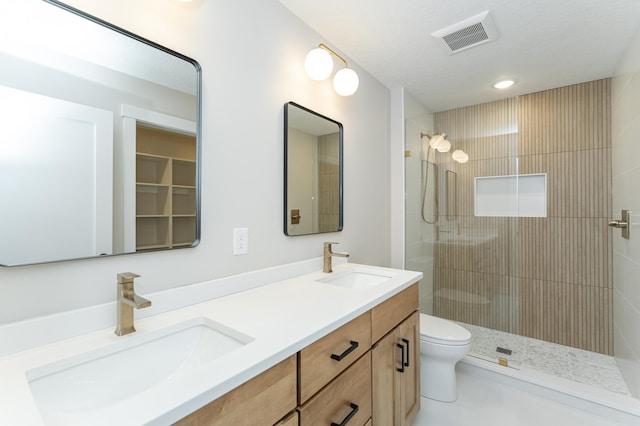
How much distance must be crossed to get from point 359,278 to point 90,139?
141cm

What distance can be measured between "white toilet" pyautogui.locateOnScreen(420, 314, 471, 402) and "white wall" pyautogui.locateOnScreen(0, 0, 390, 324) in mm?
902

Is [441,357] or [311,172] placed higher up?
[311,172]

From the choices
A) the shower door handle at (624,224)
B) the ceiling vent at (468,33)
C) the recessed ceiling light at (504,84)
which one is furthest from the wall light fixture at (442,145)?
the shower door handle at (624,224)

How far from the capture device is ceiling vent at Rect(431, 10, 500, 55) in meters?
1.64

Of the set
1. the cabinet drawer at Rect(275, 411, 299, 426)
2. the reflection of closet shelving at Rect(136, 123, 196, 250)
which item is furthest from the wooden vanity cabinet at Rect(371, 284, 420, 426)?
the reflection of closet shelving at Rect(136, 123, 196, 250)

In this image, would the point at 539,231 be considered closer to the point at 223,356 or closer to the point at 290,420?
the point at 290,420

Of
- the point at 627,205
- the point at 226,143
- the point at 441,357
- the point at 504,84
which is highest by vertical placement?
the point at 504,84

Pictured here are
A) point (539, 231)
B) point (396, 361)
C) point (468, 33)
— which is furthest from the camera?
point (539, 231)

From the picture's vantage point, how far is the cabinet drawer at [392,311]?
1210 mm

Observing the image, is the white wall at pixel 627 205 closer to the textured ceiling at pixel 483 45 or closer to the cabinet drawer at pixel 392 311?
the textured ceiling at pixel 483 45

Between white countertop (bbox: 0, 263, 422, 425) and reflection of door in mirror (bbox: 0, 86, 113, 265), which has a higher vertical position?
reflection of door in mirror (bbox: 0, 86, 113, 265)

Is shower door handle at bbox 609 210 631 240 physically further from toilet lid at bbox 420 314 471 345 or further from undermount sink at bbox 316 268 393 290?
undermount sink at bbox 316 268 393 290

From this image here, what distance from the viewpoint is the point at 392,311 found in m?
1.34

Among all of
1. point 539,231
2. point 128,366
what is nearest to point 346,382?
point 128,366
